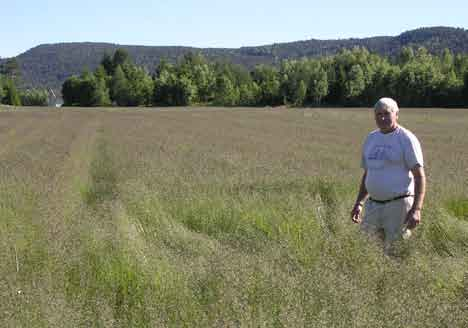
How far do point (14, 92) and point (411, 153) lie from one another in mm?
119628

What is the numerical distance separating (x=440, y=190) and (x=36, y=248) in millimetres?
5643

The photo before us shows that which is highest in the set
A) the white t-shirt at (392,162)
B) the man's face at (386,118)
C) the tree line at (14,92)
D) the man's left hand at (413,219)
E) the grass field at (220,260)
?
the man's face at (386,118)

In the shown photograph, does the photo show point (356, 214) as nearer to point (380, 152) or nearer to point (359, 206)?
point (359, 206)

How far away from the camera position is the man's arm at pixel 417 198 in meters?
5.31

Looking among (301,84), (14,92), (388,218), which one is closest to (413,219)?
(388,218)

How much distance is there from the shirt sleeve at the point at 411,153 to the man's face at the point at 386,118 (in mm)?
193

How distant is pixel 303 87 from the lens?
97375 mm

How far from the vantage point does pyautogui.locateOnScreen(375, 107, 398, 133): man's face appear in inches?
215

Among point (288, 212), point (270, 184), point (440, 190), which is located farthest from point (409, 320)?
point (270, 184)

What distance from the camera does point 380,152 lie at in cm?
562

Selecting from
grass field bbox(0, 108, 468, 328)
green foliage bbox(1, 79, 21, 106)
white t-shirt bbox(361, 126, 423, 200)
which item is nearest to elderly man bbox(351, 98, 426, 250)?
white t-shirt bbox(361, 126, 423, 200)

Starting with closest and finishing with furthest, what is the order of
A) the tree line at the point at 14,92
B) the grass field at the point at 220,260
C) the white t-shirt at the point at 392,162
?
the grass field at the point at 220,260, the white t-shirt at the point at 392,162, the tree line at the point at 14,92

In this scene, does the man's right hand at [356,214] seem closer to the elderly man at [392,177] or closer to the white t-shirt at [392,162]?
the elderly man at [392,177]

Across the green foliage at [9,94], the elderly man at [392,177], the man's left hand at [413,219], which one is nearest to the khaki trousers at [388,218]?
the elderly man at [392,177]
